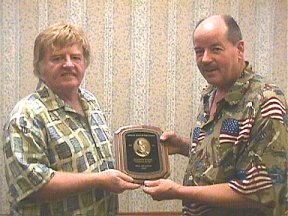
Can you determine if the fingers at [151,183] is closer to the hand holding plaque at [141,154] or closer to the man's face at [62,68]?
the hand holding plaque at [141,154]

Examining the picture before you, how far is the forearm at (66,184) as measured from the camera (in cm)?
188

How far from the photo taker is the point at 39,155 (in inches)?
74.2

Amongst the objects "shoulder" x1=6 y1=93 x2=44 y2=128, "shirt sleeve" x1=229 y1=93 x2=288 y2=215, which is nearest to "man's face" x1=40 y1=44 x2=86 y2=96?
"shoulder" x1=6 y1=93 x2=44 y2=128

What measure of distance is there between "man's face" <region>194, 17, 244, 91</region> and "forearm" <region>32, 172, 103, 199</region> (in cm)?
57

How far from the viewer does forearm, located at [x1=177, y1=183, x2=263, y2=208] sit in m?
1.82

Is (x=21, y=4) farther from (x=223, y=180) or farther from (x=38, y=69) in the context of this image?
(x=223, y=180)

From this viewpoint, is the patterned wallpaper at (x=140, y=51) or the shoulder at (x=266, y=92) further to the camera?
the patterned wallpaper at (x=140, y=51)

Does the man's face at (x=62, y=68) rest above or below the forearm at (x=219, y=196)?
above

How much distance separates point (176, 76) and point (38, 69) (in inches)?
58.7

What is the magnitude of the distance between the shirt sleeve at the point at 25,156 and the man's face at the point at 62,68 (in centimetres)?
20

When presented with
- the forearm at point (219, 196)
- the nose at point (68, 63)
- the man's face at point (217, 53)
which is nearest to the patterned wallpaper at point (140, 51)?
the nose at point (68, 63)

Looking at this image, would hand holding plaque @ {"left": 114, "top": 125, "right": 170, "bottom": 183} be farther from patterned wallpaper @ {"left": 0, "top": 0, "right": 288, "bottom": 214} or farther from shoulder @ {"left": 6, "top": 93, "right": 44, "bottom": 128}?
patterned wallpaper @ {"left": 0, "top": 0, "right": 288, "bottom": 214}

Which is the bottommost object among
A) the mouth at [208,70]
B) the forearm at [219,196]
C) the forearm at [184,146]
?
the forearm at [219,196]

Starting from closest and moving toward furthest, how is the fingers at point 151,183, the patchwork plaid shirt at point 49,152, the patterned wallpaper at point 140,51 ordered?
the patchwork plaid shirt at point 49,152 → the fingers at point 151,183 → the patterned wallpaper at point 140,51
